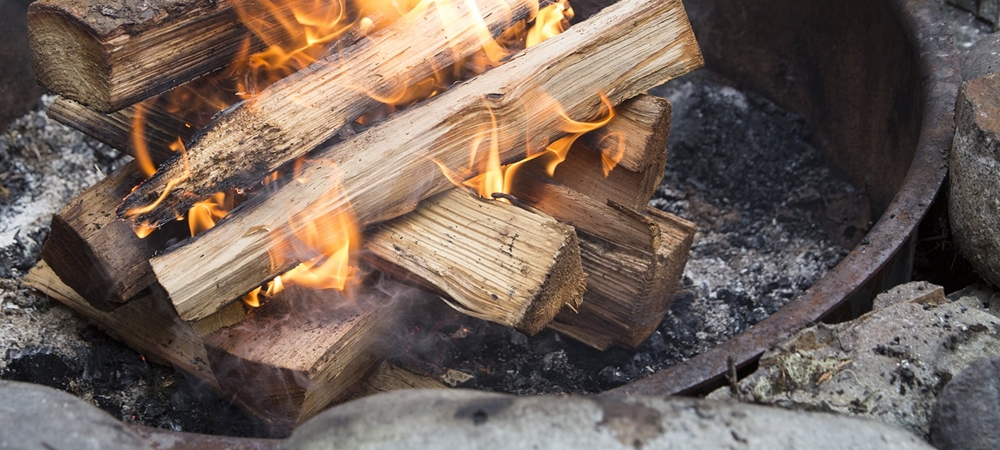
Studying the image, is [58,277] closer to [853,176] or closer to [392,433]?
[392,433]

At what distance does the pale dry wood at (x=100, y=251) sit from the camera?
220 cm

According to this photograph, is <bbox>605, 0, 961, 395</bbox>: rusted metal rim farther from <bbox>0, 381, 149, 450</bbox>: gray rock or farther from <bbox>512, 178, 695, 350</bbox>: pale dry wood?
<bbox>0, 381, 149, 450</bbox>: gray rock

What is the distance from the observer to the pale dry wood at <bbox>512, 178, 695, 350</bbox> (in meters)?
2.24

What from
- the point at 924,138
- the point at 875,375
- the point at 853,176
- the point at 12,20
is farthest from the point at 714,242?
the point at 12,20

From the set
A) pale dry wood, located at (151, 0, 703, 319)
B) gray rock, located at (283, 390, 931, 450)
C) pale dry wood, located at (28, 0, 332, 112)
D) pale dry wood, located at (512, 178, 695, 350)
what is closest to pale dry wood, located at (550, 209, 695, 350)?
pale dry wood, located at (512, 178, 695, 350)

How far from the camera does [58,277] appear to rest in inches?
95.1

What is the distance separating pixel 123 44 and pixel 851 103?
8.03ft

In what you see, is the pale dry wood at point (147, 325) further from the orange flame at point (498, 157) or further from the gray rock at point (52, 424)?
the orange flame at point (498, 157)

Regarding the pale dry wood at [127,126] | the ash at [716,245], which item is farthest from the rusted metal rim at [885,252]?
the pale dry wood at [127,126]

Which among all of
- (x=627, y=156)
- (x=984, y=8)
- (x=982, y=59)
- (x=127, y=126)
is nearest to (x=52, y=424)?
(x=127, y=126)

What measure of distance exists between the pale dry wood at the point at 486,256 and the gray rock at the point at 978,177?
1004mm

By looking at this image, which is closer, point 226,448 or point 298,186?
point 226,448

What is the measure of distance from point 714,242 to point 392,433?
1869mm

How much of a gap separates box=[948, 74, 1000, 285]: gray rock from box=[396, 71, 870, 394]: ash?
0.61 meters
